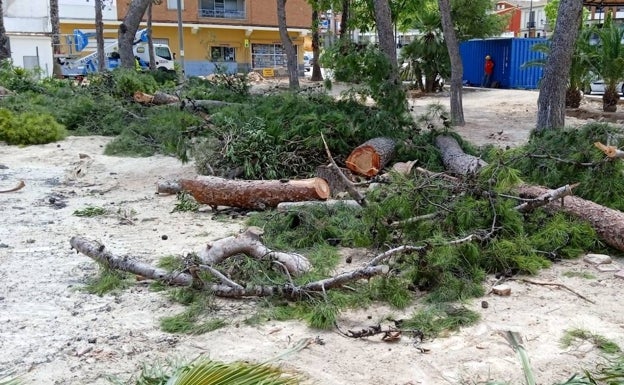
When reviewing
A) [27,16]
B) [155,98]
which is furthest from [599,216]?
[27,16]

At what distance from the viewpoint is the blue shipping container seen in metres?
25.8

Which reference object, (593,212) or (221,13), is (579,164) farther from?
(221,13)

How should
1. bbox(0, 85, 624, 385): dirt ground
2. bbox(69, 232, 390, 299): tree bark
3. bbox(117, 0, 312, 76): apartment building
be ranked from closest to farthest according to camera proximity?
1. bbox(0, 85, 624, 385): dirt ground
2. bbox(69, 232, 390, 299): tree bark
3. bbox(117, 0, 312, 76): apartment building

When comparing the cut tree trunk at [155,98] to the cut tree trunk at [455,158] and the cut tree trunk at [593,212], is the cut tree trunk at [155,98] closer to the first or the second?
the cut tree trunk at [455,158]

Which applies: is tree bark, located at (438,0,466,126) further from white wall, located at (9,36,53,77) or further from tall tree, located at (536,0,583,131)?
white wall, located at (9,36,53,77)

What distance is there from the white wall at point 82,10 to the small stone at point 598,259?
38.9 metres

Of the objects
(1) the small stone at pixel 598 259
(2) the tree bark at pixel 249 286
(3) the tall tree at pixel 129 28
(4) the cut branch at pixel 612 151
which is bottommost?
(1) the small stone at pixel 598 259

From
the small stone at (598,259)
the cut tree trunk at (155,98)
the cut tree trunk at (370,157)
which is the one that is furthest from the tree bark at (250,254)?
the cut tree trunk at (155,98)

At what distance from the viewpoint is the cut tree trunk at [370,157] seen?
8.47 meters

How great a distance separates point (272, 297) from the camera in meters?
4.64

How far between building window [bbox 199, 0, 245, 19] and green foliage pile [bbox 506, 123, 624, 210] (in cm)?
3812

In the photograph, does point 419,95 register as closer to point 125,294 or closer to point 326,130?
point 326,130

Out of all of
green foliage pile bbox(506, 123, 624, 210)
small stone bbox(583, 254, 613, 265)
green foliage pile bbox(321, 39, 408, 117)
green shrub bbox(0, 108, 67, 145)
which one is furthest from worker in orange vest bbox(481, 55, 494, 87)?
small stone bbox(583, 254, 613, 265)

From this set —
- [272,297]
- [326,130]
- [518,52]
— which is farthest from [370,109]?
[518,52]
